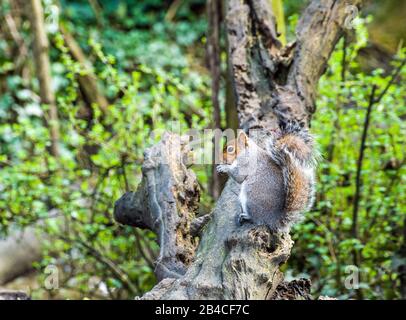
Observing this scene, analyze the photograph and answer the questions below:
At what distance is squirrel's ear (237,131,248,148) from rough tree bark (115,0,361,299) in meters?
0.19

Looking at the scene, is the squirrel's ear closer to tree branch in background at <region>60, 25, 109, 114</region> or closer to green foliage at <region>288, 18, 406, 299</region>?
green foliage at <region>288, 18, 406, 299</region>

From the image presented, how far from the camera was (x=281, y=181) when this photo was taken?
8.49 ft

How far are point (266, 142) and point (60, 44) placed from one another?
2024mm

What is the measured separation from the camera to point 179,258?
245cm

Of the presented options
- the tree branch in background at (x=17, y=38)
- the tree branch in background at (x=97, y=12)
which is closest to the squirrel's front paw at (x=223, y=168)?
the tree branch in background at (x=17, y=38)

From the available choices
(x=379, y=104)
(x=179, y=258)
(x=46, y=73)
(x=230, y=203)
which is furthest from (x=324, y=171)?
(x=46, y=73)

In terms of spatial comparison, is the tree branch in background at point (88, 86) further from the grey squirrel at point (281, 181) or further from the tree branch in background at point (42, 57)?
the grey squirrel at point (281, 181)

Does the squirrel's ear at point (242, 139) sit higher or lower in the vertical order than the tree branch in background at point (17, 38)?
lower

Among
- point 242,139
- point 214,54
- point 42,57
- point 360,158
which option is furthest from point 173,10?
point 242,139

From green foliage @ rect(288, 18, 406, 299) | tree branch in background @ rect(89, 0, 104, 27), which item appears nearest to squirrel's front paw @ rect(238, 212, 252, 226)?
green foliage @ rect(288, 18, 406, 299)

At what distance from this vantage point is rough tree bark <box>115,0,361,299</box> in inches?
79.9

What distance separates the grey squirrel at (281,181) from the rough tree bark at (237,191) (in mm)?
73

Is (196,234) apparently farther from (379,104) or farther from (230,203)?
(379,104)

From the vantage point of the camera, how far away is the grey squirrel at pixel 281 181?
242cm
